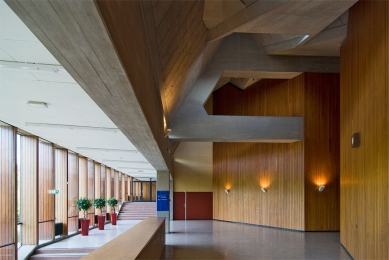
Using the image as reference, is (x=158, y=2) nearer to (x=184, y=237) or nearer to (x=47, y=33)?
(x=47, y=33)

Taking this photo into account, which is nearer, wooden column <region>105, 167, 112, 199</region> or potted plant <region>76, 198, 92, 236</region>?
potted plant <region>76, 198, 92, 236</region>

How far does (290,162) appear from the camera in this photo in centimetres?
1401

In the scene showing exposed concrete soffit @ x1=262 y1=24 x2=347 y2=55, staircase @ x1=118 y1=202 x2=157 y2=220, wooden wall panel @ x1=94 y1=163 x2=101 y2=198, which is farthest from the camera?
staircase @ x1=118 y1=202 x2=157 y2=220

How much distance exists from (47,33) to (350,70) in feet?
26.0

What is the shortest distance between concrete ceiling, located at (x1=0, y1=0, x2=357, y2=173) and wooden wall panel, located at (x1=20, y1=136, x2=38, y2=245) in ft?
11.6

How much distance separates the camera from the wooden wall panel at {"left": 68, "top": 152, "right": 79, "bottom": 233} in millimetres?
14062

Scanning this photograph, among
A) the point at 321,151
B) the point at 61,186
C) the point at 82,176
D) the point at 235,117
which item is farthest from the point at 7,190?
the point at 321,151

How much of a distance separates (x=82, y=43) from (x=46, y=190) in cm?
1032

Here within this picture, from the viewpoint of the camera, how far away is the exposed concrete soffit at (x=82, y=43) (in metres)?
1.81

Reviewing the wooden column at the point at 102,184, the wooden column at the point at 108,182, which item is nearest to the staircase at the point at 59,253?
the wooden column at the point at 102,184

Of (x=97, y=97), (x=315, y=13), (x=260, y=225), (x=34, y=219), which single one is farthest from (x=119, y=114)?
(x=260, y=225)

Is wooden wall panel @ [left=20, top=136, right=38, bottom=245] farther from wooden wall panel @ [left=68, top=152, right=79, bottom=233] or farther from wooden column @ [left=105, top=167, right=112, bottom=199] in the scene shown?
wooden column @ [left=105, top=167, right=112, bottom=199]

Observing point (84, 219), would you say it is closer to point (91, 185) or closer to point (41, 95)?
point (91, 185)

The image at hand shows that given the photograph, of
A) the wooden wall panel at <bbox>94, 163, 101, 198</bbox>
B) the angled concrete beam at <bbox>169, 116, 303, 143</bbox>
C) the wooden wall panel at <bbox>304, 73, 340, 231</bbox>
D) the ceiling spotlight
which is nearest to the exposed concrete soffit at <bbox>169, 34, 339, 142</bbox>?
Result: the angled concrete beam at <bbox>169, 116, 303, 143</bbox>
